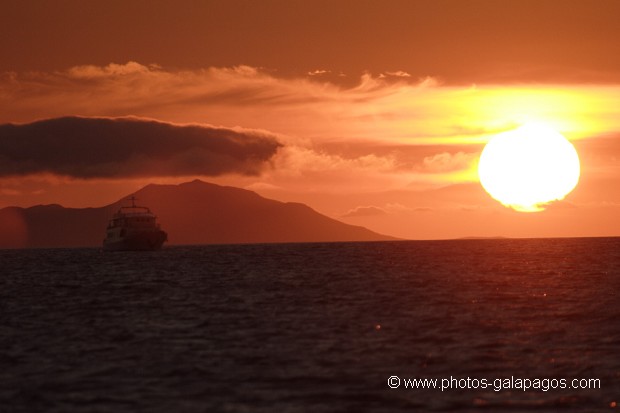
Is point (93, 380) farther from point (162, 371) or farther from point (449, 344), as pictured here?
point (449, 344)

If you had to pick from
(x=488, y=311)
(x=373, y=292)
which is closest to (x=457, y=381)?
(x=488, y=311)

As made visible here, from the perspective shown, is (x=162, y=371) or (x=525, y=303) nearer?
(x=162, y=371)

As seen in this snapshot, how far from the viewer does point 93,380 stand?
30.1 m

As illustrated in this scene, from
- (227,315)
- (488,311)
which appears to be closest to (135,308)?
(227,315)

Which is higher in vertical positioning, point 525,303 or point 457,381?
point 525,303

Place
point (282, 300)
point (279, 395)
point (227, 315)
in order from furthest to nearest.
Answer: point (282, 300), point (227, 315), point (279, 395)

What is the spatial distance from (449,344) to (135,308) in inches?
1053

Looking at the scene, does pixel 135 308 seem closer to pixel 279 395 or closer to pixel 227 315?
pixel 227 315

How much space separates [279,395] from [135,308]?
106 ft

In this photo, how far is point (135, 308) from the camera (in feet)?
190

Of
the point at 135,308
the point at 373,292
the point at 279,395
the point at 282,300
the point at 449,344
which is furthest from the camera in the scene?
the point at 373,292

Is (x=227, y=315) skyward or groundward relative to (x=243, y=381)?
skyward

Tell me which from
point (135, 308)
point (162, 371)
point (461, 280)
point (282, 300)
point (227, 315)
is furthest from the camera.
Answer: point (461, 280)

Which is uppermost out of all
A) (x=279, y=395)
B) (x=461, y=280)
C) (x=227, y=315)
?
(x=461, y=280)
